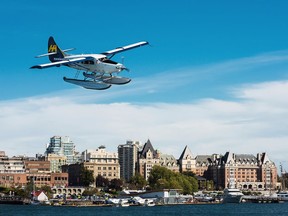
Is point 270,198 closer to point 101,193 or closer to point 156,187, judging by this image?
point 156,187

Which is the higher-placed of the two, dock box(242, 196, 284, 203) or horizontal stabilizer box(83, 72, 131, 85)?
horizontal stabilizer box(83, 72, 131, 85)

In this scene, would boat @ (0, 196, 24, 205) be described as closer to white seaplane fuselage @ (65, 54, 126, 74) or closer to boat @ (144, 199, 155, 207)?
boat @ (144, 199, 155, 207)

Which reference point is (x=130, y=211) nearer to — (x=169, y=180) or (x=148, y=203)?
(x=148, y=203)

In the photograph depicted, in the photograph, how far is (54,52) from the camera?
69188 mm

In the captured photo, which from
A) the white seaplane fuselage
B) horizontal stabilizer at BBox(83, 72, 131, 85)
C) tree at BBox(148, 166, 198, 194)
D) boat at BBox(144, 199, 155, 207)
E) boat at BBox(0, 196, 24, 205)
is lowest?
boat at BBox(144, 199, 155, 207)

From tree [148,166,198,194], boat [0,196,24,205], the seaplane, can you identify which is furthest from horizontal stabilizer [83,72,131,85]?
tree [148,166,198,194]

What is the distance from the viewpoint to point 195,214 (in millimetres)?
115062

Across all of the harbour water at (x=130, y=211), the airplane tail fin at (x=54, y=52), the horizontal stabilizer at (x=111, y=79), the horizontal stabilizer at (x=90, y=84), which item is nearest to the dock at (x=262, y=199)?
the harbour water at (x=130, y=211)

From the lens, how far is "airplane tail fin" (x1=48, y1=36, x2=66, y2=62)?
68419 millimetres

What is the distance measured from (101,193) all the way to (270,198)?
45400 mm

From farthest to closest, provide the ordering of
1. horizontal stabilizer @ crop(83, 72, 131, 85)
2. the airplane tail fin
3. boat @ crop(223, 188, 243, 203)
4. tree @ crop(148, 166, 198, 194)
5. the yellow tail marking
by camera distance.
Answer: tree @ crop(148, 166, 198, 194) < boat @ crop(223, 188, 243, 203) < the yellow tail marking < the airplane tail fin < horizontal stabilizer @ crop(83, 72, 131, 85)

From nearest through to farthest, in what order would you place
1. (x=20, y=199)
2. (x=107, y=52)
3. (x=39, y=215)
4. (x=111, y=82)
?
(x=111, y=82), (x=107, y=52), (x=39, y=215), (x=20, y=199)

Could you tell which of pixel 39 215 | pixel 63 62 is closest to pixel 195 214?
pixel 39 215

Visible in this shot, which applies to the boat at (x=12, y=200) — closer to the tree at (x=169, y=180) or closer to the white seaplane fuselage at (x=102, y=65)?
the tree at (x=169, y=180)
